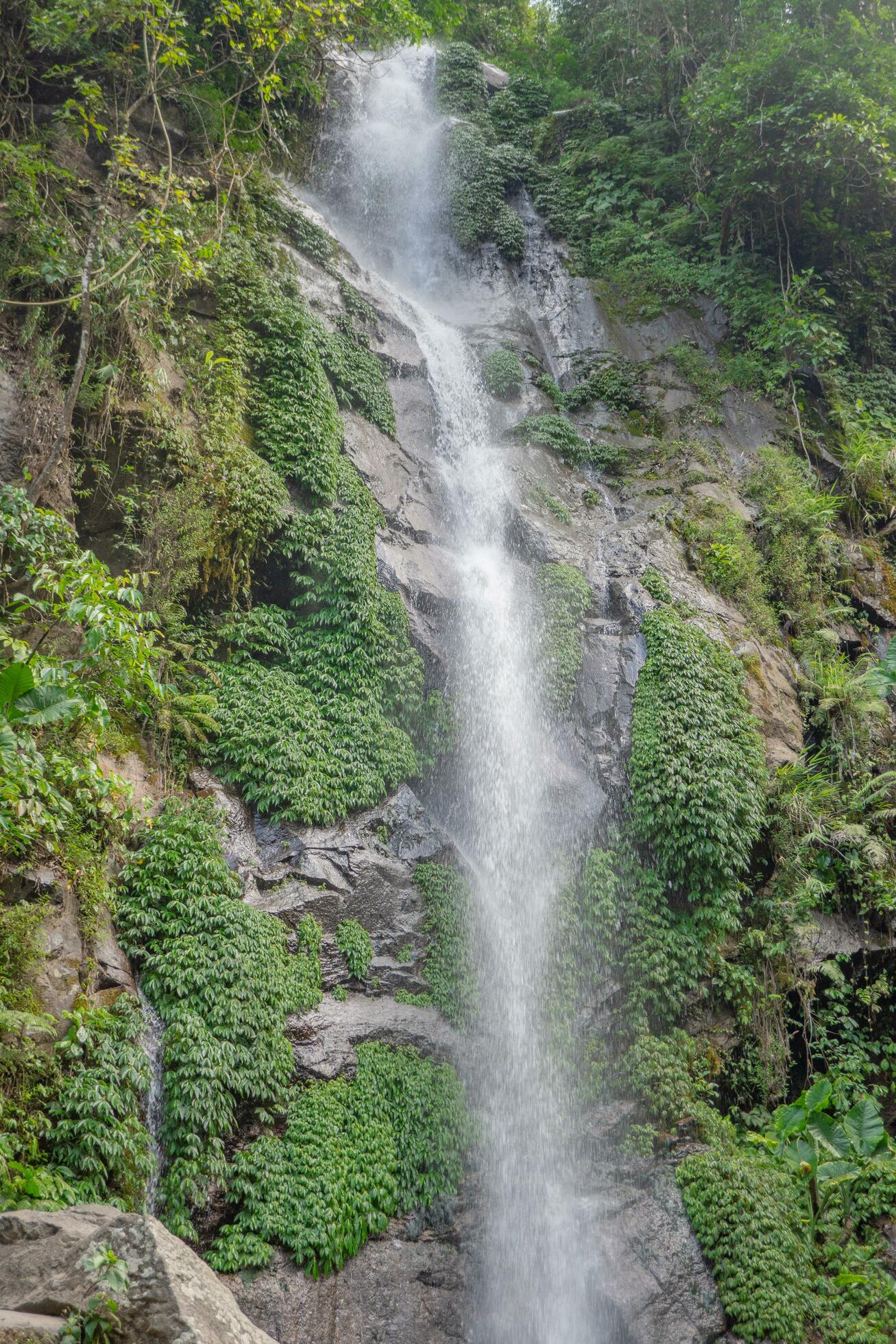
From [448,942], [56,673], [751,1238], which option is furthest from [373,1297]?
[56,673]

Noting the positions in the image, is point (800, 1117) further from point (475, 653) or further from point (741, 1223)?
point (475, 653)

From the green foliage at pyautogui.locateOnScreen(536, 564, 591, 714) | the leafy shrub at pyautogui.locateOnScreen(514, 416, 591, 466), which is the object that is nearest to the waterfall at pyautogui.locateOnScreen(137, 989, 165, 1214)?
the green foliage at pyautogui.locateOnScreen(536, 564, 591, 714)

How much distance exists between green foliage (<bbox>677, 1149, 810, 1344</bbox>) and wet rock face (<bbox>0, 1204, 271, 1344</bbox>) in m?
5.00

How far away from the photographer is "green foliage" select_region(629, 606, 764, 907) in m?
9.61

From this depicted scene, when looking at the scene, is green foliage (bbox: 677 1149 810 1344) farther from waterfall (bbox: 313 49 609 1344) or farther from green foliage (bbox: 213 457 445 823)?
green foliage (bbox: 213 457 445 823)

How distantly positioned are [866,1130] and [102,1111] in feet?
21.5

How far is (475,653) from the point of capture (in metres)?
11.3

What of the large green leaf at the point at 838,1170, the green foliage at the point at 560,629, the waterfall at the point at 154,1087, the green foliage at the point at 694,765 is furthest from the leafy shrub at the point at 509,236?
the large green leaf at the point at 838,1170

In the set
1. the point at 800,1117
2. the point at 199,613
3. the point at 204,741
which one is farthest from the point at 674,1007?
the point at 199,613

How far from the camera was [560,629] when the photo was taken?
11648 mm

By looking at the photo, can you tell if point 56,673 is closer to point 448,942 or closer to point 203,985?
point 203,985

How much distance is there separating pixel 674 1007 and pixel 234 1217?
5.00 meters

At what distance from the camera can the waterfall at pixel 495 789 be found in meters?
7.47

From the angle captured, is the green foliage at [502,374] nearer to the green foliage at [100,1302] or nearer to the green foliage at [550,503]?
the green foliage at [550,503]
